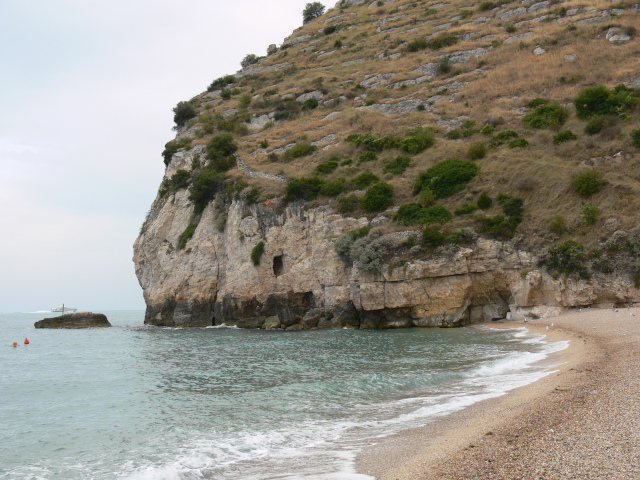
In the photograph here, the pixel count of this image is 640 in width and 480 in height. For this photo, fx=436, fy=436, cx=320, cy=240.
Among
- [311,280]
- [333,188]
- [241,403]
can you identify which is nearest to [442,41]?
[333,188]

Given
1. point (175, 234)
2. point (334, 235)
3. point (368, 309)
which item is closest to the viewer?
point (368, 309)

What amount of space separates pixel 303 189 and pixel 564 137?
19312 millimetres

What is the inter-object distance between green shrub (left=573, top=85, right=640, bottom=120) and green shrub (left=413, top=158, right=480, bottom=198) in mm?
10343

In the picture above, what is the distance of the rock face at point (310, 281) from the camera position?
24031mm

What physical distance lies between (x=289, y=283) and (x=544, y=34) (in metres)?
45.0

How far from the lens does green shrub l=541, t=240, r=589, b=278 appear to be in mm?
21547

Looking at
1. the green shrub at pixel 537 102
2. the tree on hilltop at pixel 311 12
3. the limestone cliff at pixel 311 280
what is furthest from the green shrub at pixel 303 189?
the tree on hilltop at pixel 311 12

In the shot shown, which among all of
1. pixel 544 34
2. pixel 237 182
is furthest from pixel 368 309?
pixel 544 34

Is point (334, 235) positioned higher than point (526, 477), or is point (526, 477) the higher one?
point (334, 235)

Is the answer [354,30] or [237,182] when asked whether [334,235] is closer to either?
[237,182]

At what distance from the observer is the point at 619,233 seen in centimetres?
2127

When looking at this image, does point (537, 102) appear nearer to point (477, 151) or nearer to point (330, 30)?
point (477, 151)

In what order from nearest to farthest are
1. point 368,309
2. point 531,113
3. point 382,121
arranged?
point 368,309, point 531,113, point 382,121

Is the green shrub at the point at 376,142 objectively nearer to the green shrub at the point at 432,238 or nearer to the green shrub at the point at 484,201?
the green shrub at the point at 484,201
